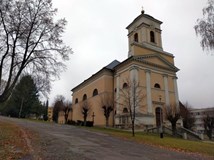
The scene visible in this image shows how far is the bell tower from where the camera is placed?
126 feet

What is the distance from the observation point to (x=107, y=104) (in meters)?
34.5

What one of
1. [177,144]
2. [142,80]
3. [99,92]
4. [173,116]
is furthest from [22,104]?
[177,144]

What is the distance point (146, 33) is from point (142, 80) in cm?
975

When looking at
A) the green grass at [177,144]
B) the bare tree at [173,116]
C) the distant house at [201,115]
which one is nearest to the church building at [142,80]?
the bare tree at [173,116]

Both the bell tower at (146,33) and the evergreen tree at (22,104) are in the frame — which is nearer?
the bell tower at (146,33)

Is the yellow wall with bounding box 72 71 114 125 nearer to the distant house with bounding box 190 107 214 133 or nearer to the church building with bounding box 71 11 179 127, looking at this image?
the church building with bounding box 71 11 179 127

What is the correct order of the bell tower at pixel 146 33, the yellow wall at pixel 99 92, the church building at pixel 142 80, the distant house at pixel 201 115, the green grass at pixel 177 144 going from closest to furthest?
the green grass at pixel 177 144 < the church building at pixel 142 80 < the bell tower at pixel 146 33 < the yellow wall at pixel 99 92 < the distant house at pixel 201 115

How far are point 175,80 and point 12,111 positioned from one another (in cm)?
3623

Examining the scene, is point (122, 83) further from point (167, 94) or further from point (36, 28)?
point (36, 28)

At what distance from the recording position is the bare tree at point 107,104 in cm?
3267

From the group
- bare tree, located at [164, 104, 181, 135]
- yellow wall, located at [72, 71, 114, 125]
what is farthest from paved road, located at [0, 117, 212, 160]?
yellow wall, located at [72, 71, 114, 125]

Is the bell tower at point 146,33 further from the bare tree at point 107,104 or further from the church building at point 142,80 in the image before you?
the bare tree at point 107,104

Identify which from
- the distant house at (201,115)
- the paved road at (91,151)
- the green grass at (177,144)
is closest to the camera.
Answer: the paved road at (91,151)

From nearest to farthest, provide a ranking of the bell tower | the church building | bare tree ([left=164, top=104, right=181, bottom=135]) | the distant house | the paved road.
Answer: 1. the paved road
2. bare tree ([left=164, top=104, right=181, bottom=135])
3. the church building
4. the bell tower
5. the distant house
